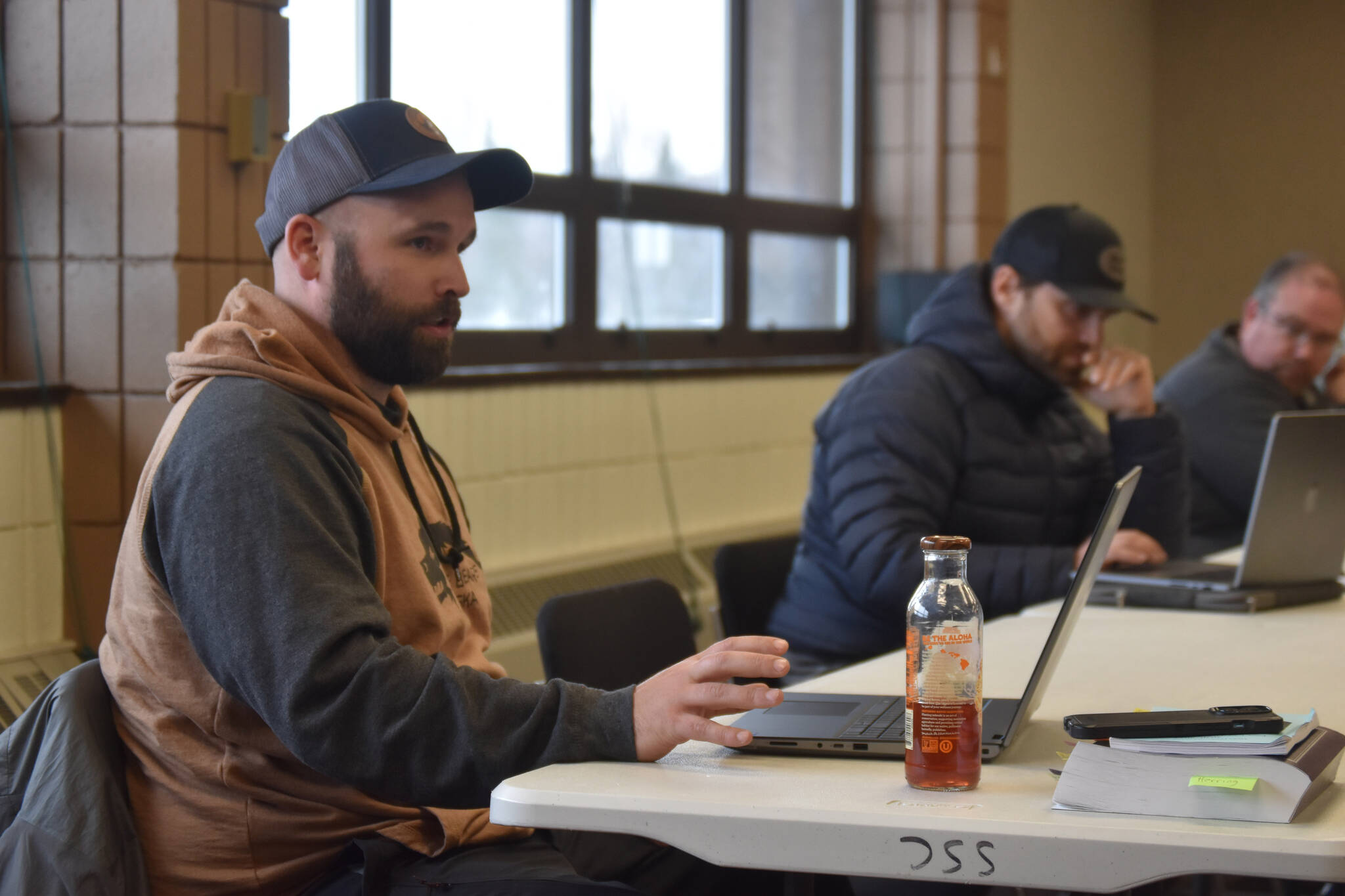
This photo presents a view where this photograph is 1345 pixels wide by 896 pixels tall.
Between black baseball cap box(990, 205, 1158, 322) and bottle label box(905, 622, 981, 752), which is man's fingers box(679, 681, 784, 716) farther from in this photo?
black baseball cap box(990, 205, 1158, 322)

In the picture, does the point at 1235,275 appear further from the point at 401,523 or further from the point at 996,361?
the point at 401,523

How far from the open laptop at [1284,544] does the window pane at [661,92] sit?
226 centimetres

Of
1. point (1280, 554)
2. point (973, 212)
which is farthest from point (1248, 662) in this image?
point (973, 212)

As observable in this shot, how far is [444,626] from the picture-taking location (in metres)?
1.61

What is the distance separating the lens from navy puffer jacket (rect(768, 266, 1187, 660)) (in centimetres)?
240

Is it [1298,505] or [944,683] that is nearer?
[944,683]

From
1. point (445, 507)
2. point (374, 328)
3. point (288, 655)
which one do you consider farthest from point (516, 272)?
point (288, 655)

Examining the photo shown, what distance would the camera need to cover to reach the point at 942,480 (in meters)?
2.52

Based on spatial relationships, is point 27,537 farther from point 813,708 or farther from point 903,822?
point 903,822

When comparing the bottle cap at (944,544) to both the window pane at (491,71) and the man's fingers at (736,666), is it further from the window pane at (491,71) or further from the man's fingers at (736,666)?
the window pane at (491,71)

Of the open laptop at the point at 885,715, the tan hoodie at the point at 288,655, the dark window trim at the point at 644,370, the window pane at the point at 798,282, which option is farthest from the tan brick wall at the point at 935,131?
the tan hoodie at the point at 288,655

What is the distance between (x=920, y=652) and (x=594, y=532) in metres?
2.61

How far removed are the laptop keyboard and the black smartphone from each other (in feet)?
0.57

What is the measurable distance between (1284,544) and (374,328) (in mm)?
1550
